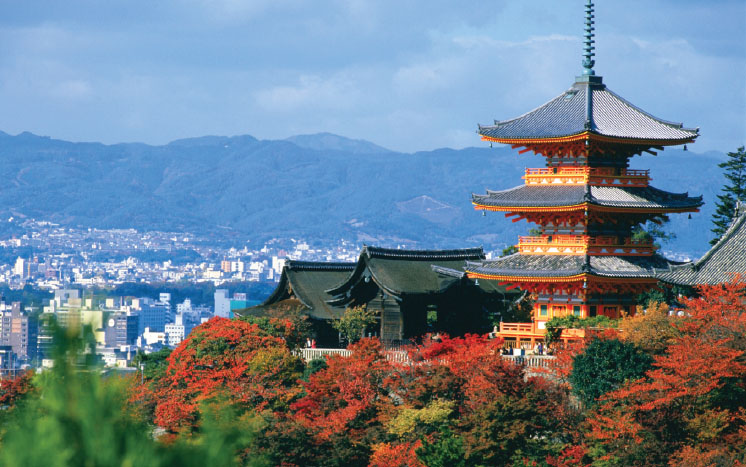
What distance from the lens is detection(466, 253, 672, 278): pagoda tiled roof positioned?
119ft

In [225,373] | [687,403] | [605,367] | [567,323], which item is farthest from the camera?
[567,323]

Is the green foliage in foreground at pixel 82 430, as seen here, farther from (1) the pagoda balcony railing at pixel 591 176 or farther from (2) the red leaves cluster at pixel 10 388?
(1) the pagoda balcony railing at pixel 591 176

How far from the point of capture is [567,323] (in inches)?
1417

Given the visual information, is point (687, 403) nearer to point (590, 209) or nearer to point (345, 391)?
point (345, 391)

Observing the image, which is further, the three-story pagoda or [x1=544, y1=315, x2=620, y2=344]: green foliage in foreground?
the three-story pagoda

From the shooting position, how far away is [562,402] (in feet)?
94.6

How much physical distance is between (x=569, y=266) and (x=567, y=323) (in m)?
1.84

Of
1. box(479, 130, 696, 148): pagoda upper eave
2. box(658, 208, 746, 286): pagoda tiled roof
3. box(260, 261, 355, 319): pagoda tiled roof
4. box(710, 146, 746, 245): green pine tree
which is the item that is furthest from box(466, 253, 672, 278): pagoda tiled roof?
box(710, 146, 746, 245): green pine tree

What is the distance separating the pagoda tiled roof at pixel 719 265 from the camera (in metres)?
32.3

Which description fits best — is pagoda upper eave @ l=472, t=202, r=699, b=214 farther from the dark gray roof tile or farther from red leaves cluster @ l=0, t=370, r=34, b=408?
red leaves cluster @ l=0, t=370, r=34, b=408

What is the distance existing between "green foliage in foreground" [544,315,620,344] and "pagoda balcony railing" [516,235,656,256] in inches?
91.6

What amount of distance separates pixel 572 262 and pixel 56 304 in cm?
2800

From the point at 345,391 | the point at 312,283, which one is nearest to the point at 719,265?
the point at 345,391

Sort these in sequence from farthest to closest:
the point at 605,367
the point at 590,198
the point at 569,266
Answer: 1. the point at 569,266
2. the point at 590,198
3. the point at 605,367
